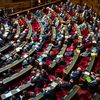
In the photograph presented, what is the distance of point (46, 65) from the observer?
13.6 m

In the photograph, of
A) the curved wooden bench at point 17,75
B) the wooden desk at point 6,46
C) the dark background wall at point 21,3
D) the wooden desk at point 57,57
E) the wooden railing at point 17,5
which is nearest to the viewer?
the curved wooden bench at point 17,75

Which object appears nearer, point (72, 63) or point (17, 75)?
point (17, 75)

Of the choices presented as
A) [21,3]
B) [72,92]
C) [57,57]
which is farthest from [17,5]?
[72,92]

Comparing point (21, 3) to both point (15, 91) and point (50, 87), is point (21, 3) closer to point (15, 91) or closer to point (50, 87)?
point (50, 87)

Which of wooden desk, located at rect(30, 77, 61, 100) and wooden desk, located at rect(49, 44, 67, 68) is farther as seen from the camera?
wooden desk, located at rect(49, 44, 67, 68)

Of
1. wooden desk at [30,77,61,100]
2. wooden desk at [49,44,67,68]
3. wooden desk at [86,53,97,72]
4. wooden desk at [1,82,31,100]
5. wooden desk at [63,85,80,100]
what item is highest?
wooden desk at [49,44,67,68]

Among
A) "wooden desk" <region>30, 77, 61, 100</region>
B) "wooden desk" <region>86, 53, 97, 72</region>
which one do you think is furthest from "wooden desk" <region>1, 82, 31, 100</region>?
"wooden desk" <region>86, 53, 97, 72</region>

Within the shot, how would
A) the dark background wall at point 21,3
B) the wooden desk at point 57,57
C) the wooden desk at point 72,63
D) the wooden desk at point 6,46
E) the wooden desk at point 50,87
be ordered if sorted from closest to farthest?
1. the wooden desk at point 50,87
2. the wooden desk at point 72,63
3. the wooden desk at point 57,57
4. the wooden desk at point 6,46
5. the dark background wall at point 21,3

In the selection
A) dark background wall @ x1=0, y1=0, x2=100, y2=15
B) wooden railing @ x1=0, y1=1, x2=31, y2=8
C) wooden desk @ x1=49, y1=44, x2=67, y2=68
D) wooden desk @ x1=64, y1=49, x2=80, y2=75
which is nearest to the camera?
wooden desk @ x1=64, y1=49, x2=80, y2=75

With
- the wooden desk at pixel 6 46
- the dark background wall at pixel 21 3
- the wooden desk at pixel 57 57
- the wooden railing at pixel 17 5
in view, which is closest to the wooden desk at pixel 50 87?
the wooden desk at pixel 57 57

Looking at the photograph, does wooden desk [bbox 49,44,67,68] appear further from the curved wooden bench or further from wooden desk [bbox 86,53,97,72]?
wooden desk [bbox 86,53,97,72]

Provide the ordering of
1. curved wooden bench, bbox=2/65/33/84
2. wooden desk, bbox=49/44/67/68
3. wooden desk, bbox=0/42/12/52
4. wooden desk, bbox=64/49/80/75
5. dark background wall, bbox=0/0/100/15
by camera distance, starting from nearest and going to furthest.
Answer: curved wooden bench, bbox=2/65/33/84, wooden desk, bbox=64/49/80/75, wooden desk, bbox=49/44/67/68, wooden desk, bbox=0/42/12/52, dark background wall, bbox=0/0/100/15

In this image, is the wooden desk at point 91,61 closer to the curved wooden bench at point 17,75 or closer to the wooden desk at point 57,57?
the wooden desk at point 57,57

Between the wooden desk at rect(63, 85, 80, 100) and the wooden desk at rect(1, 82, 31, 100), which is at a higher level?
the wooden desk at rect(1, 82, 31, 100)
